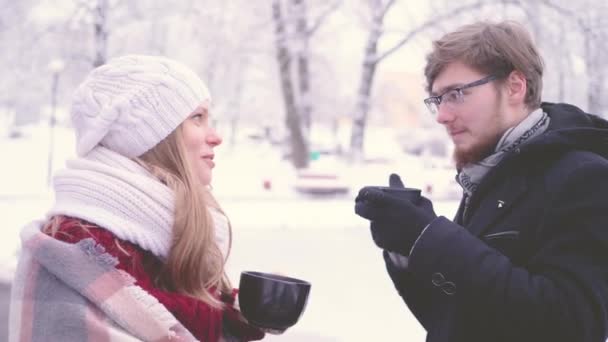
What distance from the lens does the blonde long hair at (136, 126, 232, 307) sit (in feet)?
4.53

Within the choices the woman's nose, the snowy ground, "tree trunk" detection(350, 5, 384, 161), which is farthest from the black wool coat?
"tree trunk" detection(350, 5, 384, 161)

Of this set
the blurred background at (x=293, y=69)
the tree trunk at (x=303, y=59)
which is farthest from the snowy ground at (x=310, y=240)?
the tree trunk at (x=303, y=59)

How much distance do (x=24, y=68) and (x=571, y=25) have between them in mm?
11584

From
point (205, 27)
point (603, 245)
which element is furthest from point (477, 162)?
point (205, 27)

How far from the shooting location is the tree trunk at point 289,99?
1416cm

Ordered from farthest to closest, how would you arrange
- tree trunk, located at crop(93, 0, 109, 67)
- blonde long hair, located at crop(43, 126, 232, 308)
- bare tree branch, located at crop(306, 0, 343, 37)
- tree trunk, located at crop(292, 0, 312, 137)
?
bare tree branch, located at crop(306, 0, 343, 37), tree trunk, located at crop(292, 0, 312, 137), tree trunk, located at crop(93, 0, 109, 67), blonde long hair, located at crop(43, 126, 232, 308)

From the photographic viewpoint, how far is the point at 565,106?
4.83 feet

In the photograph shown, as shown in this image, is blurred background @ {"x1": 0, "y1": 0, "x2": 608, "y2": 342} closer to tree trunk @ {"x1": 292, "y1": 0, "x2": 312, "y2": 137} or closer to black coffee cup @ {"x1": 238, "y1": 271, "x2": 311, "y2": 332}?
tree trunk @ {"x1": 292, "y1": 0, "x2": 312, "y2": 137}

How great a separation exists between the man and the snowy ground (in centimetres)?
73

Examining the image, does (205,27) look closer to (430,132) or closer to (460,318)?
(460,318)

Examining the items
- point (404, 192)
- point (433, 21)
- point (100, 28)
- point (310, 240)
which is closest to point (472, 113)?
point (404, 192)

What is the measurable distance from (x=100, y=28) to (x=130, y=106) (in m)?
10.9

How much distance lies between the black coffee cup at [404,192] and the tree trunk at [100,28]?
11.0m

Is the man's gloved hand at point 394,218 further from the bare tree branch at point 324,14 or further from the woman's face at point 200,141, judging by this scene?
the bare tree branch at point 324,14
